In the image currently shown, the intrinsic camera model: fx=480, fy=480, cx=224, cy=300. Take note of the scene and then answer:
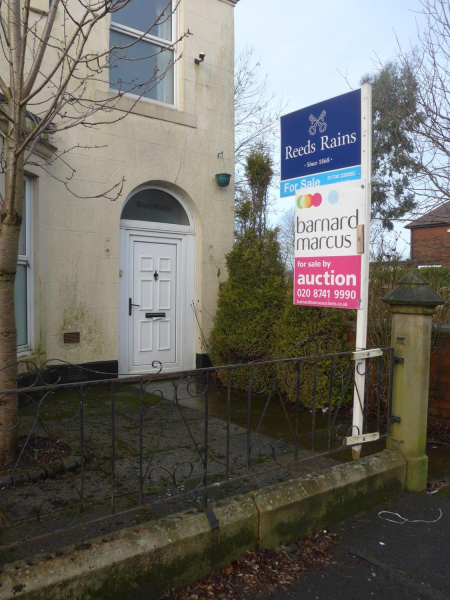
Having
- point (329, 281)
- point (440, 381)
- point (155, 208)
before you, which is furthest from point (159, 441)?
point (155, 208)

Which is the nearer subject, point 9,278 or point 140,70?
point 9,278

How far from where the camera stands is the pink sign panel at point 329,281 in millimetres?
3834

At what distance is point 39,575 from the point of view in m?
1.97

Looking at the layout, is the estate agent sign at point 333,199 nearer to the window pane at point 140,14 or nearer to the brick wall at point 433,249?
the brick wall at point 433,249

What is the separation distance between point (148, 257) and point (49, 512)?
4750mm

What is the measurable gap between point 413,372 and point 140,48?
6.20 metres

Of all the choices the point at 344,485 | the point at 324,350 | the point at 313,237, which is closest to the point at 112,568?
the point at 344,485

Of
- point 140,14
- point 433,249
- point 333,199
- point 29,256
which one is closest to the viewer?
point 333,199

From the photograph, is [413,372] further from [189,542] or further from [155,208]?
[155,208]

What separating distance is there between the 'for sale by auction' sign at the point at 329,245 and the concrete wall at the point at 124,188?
7.96 feet

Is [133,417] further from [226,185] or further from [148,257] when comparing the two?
[226,185]

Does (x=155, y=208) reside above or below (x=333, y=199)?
above

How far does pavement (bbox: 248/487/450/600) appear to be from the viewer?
241 cm

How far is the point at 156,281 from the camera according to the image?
7367 millimetres
